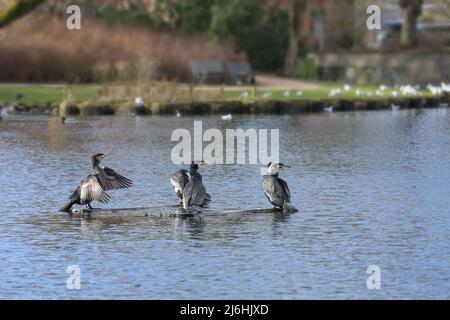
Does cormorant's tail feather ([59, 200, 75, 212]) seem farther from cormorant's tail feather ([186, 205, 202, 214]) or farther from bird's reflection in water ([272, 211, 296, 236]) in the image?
bird's reflection in water ([272, 211, 296, 236])

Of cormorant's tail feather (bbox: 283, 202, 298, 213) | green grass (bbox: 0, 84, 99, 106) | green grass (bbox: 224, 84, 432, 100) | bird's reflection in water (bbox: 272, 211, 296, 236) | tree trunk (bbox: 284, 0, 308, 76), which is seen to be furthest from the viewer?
tree trunk (bbox: 284, 0, 308, 76)

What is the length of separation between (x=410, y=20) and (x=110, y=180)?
1775 inches

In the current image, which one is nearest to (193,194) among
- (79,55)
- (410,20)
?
(79,55)

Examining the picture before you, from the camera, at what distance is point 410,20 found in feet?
210

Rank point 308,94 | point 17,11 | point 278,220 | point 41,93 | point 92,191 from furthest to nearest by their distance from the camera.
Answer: point 308,94 → point 41,93 → point 92,191 → point 278,220 → point 17,11

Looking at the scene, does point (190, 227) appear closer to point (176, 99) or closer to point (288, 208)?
point (288, 208)

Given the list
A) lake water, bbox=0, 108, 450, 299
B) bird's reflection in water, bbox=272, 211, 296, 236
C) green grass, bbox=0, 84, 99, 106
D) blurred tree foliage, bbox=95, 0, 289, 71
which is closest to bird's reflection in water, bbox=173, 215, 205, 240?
lake water, bbox=0, 108, 450, 299

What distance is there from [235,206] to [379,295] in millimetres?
6720

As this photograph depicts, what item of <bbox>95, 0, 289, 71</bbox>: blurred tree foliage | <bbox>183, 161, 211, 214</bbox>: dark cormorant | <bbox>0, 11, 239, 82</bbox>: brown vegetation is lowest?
A: <bbox>183, 161, 211, 214</bbox>: dark cormorant

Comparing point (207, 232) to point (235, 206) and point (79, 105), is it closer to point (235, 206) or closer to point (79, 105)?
point (235, 206)

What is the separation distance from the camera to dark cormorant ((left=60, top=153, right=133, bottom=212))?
2044 cm

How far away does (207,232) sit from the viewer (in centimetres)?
1900

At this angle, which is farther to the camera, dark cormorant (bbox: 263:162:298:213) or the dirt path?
the dirt path

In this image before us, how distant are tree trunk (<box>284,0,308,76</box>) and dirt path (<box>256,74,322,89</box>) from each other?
137 cm
